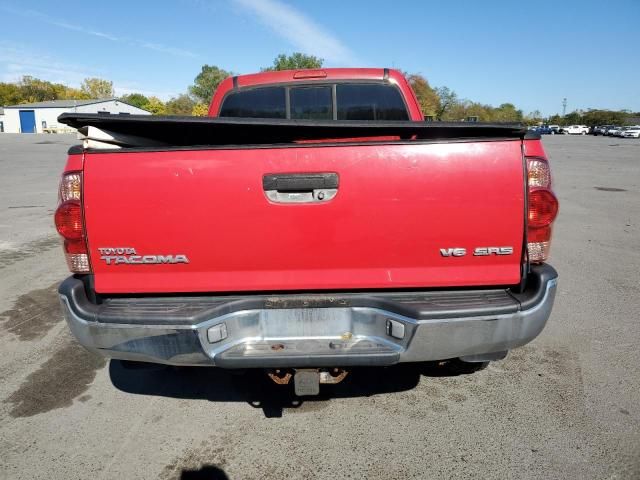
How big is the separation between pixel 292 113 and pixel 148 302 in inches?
93.8

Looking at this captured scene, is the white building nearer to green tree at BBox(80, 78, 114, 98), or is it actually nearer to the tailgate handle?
green tree at BBox(80, 78, 114, 98)

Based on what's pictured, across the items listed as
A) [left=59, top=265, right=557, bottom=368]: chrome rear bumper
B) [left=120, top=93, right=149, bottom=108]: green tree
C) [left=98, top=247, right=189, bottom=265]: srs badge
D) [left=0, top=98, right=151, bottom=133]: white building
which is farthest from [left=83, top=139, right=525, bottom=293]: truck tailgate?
[left=120, top=93, right=149, bottom=108]: green tree

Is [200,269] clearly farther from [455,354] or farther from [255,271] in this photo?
[455,354]

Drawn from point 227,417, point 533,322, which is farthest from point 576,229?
point 227,417

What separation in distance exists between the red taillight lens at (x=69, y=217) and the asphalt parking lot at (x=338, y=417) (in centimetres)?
128

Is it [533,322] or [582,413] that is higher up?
[533,322]

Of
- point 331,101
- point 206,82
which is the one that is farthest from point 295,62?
point 331,101

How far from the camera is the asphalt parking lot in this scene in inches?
95.7

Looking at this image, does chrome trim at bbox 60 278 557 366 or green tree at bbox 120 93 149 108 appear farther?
green tree at bbox 120 93 149 108

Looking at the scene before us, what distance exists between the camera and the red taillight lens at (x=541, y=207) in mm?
2229

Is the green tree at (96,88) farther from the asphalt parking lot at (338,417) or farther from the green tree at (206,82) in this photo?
the asphalt parking lot at (338,417)

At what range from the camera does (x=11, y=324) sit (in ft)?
14.1

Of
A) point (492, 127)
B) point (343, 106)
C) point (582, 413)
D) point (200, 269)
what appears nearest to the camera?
Answer: point (492, 127)

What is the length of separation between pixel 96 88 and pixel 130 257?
133 m
